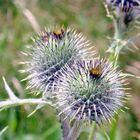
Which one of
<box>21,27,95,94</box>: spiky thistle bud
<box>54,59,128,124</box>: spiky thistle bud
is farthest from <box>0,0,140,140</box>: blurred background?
<box>54,59,128,124</box>: spiky thistle bud

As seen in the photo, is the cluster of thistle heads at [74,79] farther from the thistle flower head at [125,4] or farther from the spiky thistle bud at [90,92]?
the thistle flower head at [125,4]

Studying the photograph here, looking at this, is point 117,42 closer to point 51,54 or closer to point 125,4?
point 125,4

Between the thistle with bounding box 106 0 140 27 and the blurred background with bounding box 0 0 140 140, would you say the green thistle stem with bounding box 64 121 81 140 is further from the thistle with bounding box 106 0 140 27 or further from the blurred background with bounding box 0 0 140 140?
the blurred background with bounding box 0 0 140 140

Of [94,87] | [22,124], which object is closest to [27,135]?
[22,124]

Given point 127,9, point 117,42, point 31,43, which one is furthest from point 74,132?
point 31,43

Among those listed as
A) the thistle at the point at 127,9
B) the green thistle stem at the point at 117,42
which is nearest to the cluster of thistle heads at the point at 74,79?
the green thistle stem at the point at 117,42

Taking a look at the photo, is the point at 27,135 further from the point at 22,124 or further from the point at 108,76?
the point at 108,76
